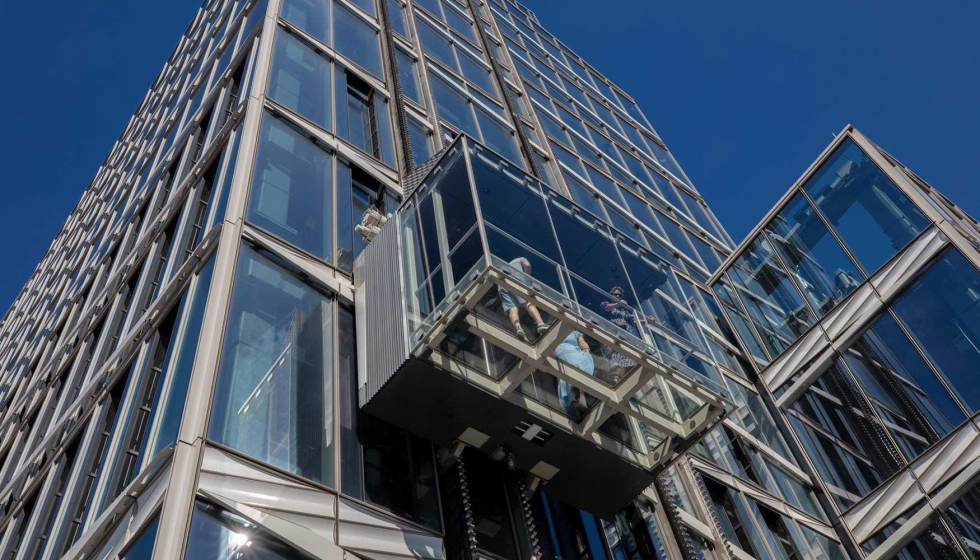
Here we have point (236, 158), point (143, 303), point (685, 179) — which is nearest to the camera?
point (236, 158)

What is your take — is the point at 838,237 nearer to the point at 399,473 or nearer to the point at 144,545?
the point at 399,473

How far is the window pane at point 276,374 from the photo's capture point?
978 cm

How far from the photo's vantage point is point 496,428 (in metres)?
11.3

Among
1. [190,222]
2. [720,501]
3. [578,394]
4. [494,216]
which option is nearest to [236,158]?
[190,222]

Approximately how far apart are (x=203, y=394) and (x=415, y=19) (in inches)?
832

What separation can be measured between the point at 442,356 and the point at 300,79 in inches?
377

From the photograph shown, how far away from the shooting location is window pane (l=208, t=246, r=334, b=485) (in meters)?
9.78

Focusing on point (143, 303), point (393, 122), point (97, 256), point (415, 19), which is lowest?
point (143, 303)

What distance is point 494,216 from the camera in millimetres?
12039

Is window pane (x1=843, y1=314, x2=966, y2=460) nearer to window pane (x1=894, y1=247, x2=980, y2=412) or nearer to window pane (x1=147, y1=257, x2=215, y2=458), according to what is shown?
window pane (x1=894, y1=247, x2=980, y2=412)

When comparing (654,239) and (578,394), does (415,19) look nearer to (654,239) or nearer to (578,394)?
(654,239)

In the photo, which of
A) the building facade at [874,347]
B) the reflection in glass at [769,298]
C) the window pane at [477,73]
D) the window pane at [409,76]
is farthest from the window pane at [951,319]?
the window pane at [477,73]

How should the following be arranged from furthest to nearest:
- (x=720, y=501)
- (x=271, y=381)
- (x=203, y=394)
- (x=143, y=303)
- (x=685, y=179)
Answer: (x=685, y=179) < (x=720, y=501) < (x=143, y=303) < (x=271, y=381) < (x=203, y=394)

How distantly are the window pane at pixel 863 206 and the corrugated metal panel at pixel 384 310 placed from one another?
39.3 ft
